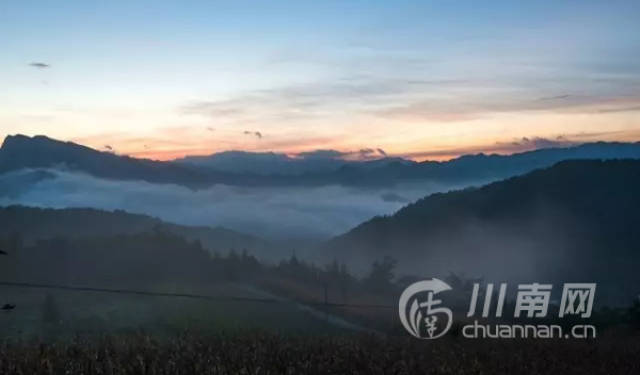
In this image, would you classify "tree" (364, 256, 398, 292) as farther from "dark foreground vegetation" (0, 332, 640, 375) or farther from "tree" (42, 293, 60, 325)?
"dark foreground vegetation" (0, 332, 640, 375)

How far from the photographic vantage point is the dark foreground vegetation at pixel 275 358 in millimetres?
10328

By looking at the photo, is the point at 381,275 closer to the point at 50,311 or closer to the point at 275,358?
the point at 50,311

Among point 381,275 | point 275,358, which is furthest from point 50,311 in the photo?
point 275,358

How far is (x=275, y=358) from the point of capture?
11.4 metres

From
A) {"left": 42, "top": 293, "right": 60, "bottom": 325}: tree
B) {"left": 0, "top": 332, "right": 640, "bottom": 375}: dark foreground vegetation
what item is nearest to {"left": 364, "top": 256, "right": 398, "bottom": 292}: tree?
{"left": 42, "top": 293, "right": 60, "bottom": 325}: tree

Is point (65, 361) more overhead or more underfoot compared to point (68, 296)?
more overhead

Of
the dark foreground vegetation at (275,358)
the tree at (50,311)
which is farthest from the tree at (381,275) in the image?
the dark foreground vegetation at (275,358)

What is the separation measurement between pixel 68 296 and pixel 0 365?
234 ft

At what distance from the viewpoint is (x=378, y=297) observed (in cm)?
8362

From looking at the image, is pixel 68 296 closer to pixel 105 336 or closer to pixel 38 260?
pixel 38 260

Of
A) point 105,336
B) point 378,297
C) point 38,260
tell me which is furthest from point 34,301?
point 105,336

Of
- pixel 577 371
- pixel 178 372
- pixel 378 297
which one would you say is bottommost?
pixel 378 297

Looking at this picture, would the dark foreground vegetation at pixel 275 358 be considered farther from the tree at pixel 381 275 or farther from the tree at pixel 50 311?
the tree at pixel 381 275

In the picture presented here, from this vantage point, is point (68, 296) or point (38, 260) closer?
point (68, 296)
